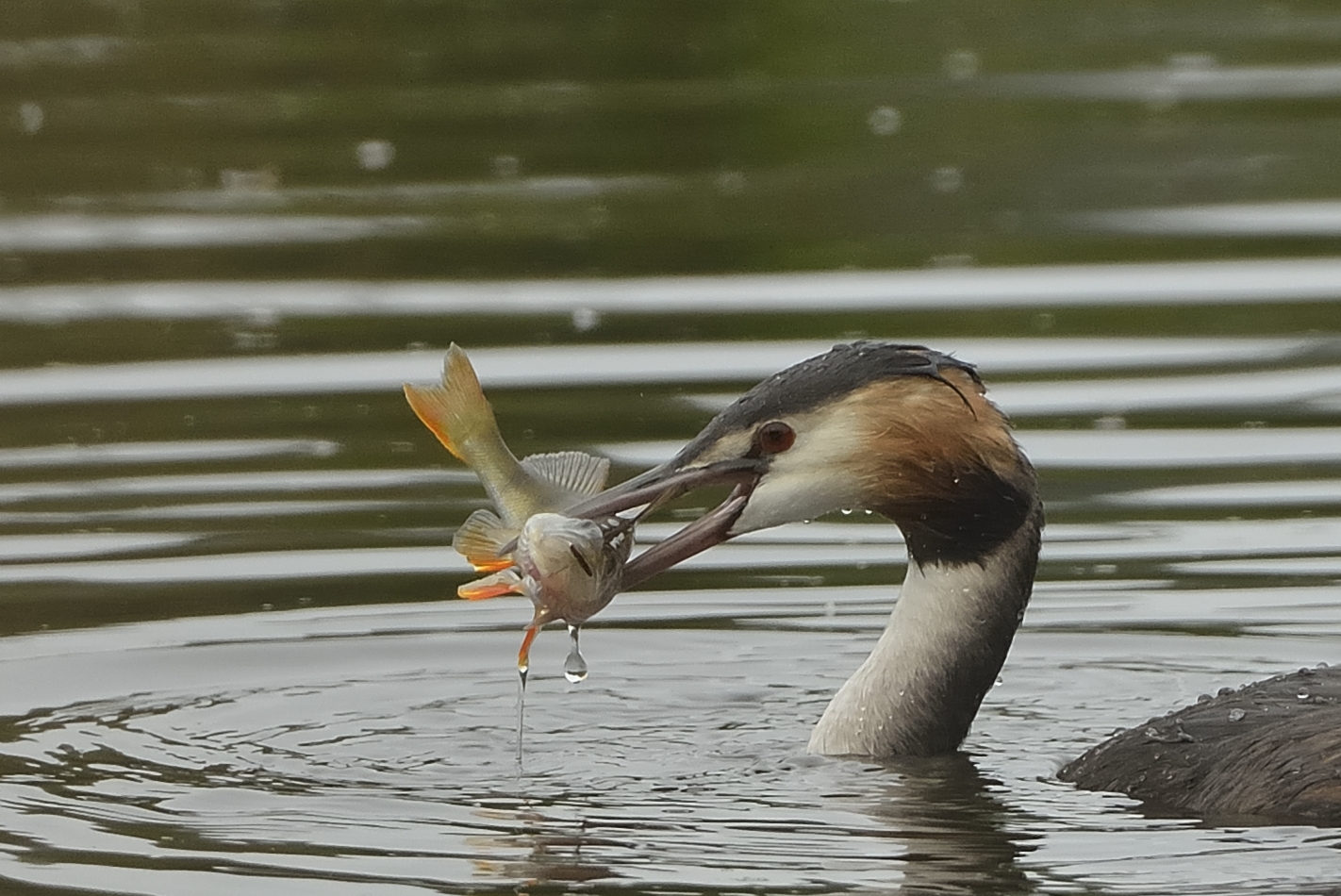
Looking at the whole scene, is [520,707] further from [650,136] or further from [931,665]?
[650,136]

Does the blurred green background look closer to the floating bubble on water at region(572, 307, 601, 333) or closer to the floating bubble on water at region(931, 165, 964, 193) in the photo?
the floating bubble on water at region(931, 165, 964, 193)

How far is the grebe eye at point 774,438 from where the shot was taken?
7828mm

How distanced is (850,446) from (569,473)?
0.70 metres

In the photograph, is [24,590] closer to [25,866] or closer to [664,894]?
[25,866]

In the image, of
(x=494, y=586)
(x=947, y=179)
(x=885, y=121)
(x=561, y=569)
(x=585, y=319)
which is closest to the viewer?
(x=561, y=569)

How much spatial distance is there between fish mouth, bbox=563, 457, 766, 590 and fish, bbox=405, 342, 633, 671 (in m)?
0.05

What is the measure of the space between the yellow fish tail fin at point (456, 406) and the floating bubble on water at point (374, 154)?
9.79m

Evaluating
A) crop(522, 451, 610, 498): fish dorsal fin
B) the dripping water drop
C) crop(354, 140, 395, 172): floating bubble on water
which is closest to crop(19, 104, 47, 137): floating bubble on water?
crop(354, 140, 395, 172): floating bubble on water

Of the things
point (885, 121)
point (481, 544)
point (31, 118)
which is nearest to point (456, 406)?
point (481, 544)

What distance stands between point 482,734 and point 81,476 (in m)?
3.39

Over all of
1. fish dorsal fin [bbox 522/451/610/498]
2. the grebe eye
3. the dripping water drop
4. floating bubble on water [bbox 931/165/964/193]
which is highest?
floating bubble on water [bbox 931/165/964/193]

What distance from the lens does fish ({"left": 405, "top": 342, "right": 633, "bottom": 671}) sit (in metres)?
7.43

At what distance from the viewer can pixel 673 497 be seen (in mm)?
7762

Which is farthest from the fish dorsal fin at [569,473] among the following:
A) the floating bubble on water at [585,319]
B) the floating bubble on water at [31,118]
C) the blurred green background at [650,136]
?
the floating bubble on water at [31,118]
